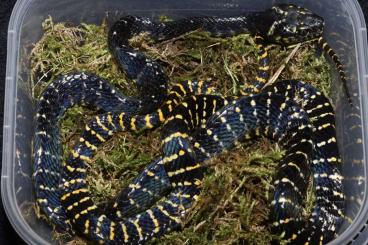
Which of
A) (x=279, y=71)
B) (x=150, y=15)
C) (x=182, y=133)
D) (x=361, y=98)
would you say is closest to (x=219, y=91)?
(x=279, y=71)

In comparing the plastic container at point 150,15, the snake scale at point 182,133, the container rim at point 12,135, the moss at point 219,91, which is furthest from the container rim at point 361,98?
the container rim at point 12,135

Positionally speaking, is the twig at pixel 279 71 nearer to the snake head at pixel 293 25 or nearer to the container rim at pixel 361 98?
the snake head at pixel 293 25

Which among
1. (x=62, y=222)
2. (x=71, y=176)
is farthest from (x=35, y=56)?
(x=62, y=222)

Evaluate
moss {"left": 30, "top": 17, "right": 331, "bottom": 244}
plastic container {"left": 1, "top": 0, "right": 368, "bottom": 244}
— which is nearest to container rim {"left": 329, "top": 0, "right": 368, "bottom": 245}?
plastic container {"left": 1, "top": 0, "right": 368, "bottom": 244}

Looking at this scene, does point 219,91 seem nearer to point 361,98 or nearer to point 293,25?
point 293,25

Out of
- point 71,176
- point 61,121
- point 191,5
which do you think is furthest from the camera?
point 191,5

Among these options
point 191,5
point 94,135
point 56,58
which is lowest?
point 94,135

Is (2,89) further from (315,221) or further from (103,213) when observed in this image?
(315,221)
